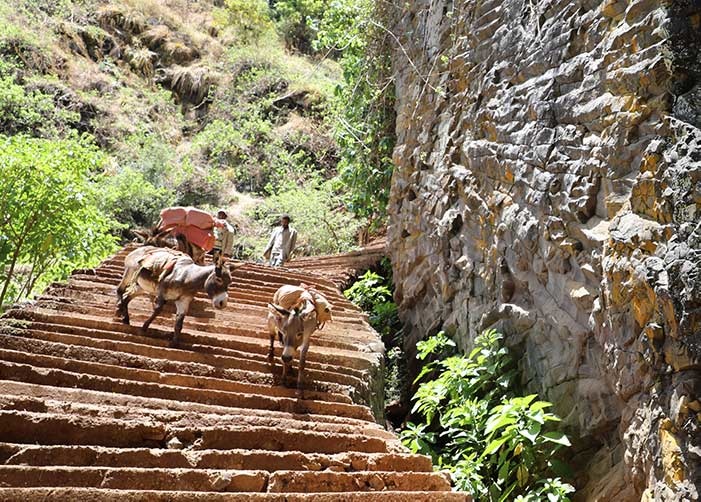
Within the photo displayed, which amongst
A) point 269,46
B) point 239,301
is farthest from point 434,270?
point 269,46

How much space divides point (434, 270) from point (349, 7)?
277 inches

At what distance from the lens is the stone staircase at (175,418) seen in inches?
132

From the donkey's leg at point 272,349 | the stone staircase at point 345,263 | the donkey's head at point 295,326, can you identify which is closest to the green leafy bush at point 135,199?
the stone staircase at point 345,263

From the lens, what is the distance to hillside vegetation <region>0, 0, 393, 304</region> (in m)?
13.3

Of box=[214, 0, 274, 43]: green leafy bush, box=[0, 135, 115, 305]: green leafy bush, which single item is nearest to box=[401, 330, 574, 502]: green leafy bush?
box=[0, 135, 115, 305]: green leafy bush

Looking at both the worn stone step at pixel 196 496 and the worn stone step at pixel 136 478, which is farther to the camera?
the worn stone step at pixel 136 478

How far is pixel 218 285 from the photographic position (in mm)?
4961

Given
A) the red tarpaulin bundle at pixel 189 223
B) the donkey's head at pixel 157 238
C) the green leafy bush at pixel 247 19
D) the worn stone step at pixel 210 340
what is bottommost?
the worn stone step at pixel 210 340

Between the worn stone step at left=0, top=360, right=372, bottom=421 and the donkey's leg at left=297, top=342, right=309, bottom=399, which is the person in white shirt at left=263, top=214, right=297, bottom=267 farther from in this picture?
the worn stone step at left=0, top=360, right=372, bottom=421

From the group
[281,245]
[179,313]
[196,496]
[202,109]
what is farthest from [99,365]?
[202,109]

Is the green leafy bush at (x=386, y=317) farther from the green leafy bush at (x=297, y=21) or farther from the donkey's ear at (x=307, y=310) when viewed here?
the green leafy bush at (x=297, y=21)

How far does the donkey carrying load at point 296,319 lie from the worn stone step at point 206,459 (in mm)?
1001

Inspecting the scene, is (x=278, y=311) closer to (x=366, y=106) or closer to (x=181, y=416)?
(x=181, y=416)

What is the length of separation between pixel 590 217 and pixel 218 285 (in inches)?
127
